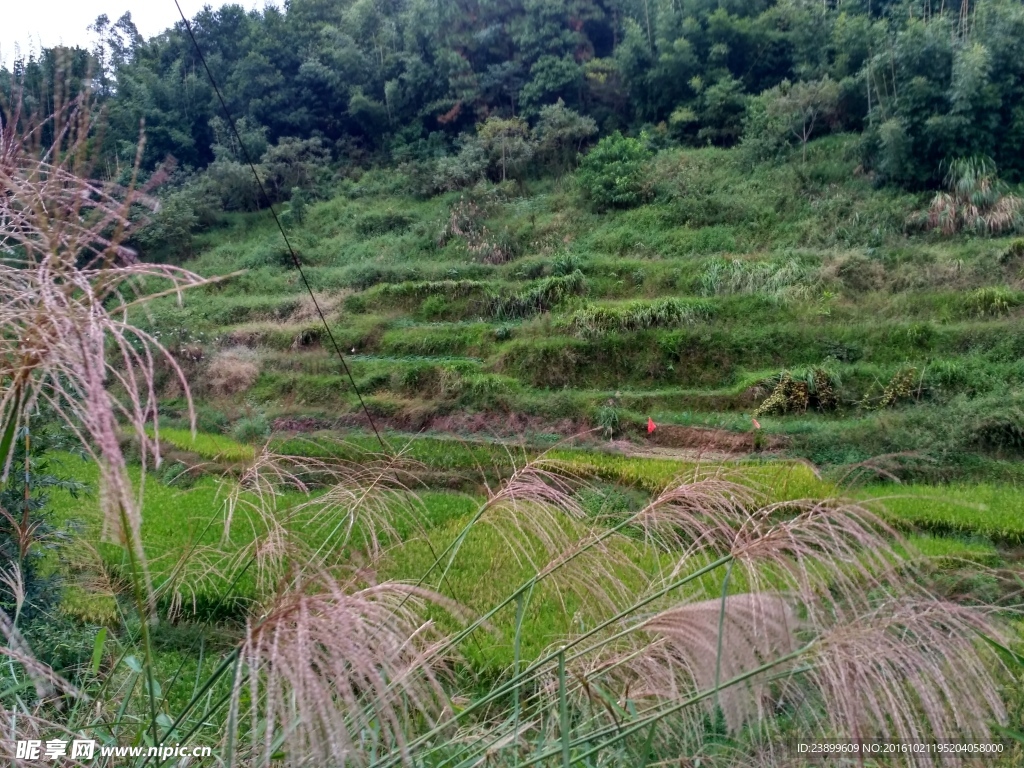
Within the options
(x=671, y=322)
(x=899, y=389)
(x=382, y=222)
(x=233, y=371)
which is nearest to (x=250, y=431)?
(x=233, y=371)

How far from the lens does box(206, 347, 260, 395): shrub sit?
8117 millimetres

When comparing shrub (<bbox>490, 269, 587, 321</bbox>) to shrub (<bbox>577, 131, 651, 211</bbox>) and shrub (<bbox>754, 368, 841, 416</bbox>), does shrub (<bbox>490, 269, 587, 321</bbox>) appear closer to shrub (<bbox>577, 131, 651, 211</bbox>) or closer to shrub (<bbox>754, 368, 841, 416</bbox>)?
shrub (<bbox>577, 131, 651, 211</bbox>)

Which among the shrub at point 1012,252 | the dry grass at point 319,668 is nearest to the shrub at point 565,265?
the shrub at point 1012,252

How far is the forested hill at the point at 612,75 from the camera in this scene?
11.0m

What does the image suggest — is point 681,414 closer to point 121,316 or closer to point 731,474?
point 731,474

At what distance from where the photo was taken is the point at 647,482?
245 inches

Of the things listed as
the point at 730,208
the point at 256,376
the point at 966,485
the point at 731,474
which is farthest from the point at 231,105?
the point at 731,474

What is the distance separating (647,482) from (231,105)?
15211mm

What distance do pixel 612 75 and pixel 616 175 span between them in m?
5.22

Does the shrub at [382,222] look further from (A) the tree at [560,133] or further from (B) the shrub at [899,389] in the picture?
(B) the shrub at [899,389]

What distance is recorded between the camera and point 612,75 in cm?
1780

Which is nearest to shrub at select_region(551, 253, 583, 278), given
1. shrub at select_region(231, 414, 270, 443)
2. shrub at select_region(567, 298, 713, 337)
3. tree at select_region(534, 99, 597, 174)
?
shrub at select_region(567, 298, 713, 337)

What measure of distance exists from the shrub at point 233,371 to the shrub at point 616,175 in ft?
24.6

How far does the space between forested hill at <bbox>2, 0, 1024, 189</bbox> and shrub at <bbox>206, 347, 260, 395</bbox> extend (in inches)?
146
